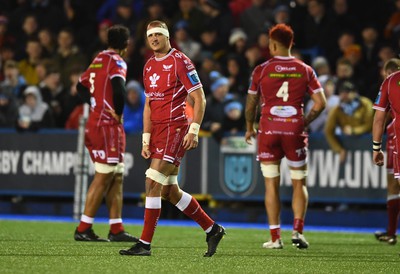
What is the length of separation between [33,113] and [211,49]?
400cm

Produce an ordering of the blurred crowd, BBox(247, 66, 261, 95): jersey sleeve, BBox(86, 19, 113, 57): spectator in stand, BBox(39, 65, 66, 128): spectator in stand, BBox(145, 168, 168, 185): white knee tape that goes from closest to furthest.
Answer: BBox(145, 168, 168, 185): white knee tape
BBox(247, 66, 261, 95): jersey sleeve
the blurred crowd
BBox(39, 65, 66, 128): spectator in stand
BBox(86, 19, 113, 57): spectator in stand

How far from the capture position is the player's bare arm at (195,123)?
34.2 feet

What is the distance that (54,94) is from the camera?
68.3 ft

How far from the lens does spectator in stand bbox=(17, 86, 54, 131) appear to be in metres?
19.4

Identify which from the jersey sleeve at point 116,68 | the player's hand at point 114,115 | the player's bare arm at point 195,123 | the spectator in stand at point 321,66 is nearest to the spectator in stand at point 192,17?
the spectator in stand at point 321,66

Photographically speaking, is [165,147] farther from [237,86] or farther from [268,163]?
[237,86]

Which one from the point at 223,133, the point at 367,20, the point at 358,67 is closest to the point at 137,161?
the point at 223,133

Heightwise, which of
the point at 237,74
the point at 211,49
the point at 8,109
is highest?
the point at 211,49

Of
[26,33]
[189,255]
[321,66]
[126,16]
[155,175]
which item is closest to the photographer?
[155,175]

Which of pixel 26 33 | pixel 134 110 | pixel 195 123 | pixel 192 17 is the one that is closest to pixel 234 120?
pixel 134 110

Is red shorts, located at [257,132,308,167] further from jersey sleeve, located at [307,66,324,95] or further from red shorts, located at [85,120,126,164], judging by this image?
red shorts, located at [85,120,126,164]

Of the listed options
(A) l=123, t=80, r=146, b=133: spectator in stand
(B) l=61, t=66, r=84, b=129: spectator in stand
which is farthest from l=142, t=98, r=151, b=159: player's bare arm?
(B) l=61, t=66, r=84, b=129: spectator in stand

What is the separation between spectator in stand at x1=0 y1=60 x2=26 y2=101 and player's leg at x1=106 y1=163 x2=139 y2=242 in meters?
8.06

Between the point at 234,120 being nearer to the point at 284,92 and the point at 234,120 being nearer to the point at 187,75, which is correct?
the point at 284,92
